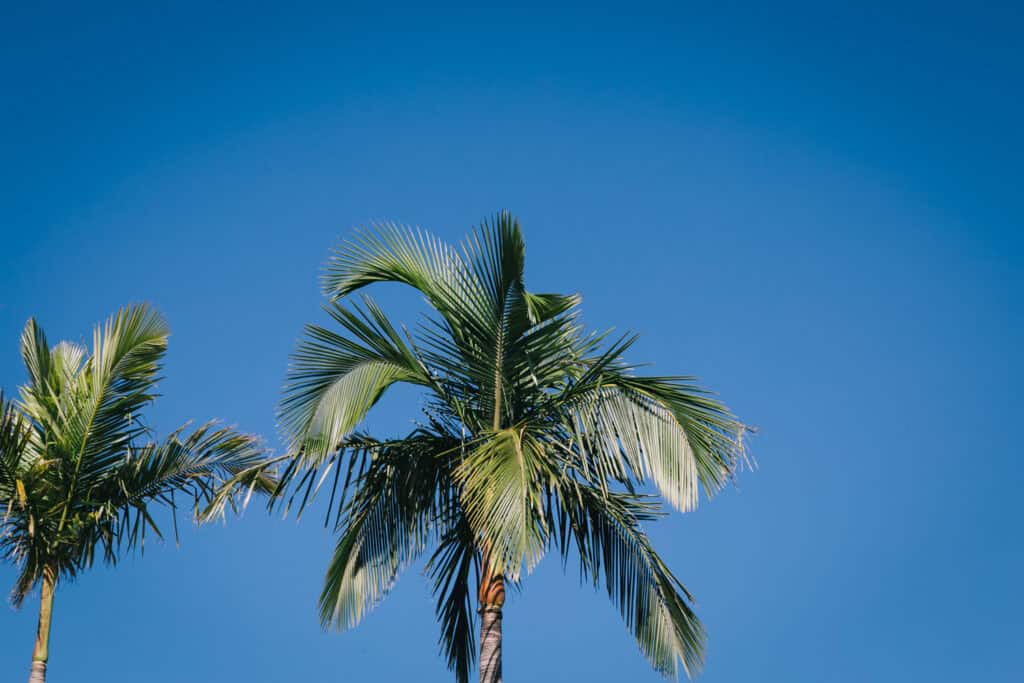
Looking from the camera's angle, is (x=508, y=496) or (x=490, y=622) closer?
(x=508, y=496)

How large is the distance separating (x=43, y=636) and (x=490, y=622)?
4447 millimetres

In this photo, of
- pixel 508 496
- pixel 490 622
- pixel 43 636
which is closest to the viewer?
pixel 508 496

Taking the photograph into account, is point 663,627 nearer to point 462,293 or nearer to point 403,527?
point 403,527

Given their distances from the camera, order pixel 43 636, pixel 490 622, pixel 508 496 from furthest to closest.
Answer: pixel 43 636, pixel 490 622, pixel 508 496

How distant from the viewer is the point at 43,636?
1174 cm

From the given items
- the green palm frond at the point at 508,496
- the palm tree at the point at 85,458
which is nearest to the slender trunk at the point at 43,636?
the palm tree at the point at 85,458

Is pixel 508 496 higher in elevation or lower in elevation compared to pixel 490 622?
higher

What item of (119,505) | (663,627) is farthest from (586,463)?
(119,505)

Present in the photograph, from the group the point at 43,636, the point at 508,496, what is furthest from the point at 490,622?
the point at 43,636

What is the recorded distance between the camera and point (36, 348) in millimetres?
13250

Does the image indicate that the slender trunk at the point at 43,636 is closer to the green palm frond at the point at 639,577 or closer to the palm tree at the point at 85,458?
the palm tree at the point at 85,458

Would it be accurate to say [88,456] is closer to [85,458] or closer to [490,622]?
[85,458]

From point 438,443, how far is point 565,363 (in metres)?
1.43

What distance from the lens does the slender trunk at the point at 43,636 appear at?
38.2 feet
